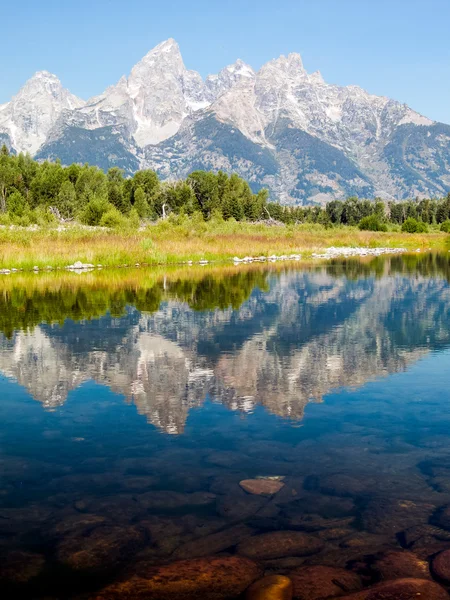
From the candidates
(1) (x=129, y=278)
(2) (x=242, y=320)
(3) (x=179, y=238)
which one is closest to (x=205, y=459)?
(2) (x=242, y=320)

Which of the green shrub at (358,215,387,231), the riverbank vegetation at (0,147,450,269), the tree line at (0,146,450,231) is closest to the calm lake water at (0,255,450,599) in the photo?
the riverbank vegetation at (0,147,450,269)

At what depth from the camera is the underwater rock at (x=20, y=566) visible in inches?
214

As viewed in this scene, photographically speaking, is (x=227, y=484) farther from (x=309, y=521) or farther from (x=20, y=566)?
(x=20, y=566)

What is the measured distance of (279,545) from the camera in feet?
19.4

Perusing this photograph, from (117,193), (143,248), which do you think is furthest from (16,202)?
(143,248)

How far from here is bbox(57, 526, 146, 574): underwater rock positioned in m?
5.64

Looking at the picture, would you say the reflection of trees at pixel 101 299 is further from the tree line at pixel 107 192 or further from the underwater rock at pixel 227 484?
the tree line at pixel 107 192

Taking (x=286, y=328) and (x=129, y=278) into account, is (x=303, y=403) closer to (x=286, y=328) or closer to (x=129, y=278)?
(x=286, y=328)

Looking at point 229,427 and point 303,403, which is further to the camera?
point 303,403

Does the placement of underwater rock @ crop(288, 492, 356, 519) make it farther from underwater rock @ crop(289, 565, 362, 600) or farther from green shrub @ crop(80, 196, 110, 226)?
green shrub @ crop(80, 196, 110, 226)

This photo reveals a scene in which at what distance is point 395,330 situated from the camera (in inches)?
708

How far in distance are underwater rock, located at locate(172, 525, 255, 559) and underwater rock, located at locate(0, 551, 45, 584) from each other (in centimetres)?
125

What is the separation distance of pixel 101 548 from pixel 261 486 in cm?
210

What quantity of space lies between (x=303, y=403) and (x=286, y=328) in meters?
7.99
